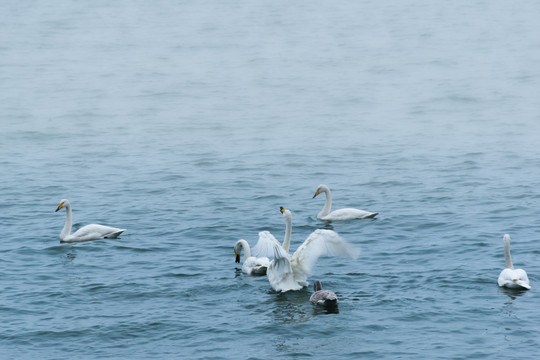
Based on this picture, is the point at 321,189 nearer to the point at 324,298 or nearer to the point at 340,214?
the point at 340,214

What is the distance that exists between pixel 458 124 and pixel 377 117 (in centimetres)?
422

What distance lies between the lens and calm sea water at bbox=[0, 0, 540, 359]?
18812 mm

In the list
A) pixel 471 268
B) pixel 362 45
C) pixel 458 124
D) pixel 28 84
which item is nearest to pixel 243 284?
pixel 471 268

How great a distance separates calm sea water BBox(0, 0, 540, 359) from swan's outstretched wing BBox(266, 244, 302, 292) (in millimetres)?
283

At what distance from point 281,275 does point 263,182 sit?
1169 centimetres

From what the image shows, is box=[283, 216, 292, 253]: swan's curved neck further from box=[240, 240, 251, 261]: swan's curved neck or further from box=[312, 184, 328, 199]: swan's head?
box=[312, 184, 328, 199]: swan's head

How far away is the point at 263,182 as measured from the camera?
107 ft

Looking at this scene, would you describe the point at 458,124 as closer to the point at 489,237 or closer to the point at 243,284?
the point at 489,237

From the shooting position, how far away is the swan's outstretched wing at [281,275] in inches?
825

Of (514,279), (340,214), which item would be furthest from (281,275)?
(340,214)

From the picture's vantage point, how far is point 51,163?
1439 inches

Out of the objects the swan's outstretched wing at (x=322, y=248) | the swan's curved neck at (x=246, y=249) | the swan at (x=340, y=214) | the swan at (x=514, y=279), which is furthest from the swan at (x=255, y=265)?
the swan at (x=340, y=214)

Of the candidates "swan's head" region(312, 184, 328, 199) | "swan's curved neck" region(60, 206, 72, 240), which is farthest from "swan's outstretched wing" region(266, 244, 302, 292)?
"swan's head" region(312, 184, 328, 199)

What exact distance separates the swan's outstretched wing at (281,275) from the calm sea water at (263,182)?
28cm
